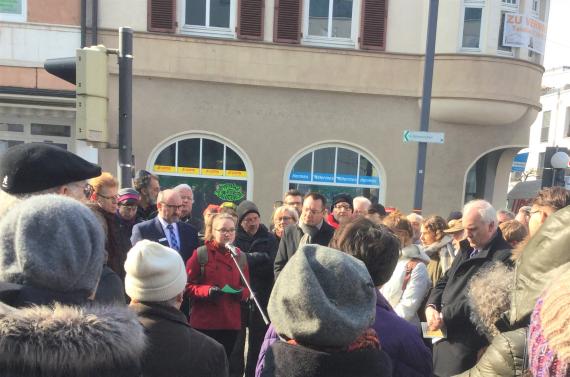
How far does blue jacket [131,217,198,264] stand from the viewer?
186 inches

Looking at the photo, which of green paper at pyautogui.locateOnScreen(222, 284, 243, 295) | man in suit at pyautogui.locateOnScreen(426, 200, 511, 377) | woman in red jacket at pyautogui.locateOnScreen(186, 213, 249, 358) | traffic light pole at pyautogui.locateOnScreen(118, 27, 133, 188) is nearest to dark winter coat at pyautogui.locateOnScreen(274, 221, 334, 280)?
woman in red jacket at pyautogui.locateOnScreen(186, 213, 249, 358)

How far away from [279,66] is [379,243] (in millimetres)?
9987

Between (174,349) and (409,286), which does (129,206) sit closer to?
→ (409,286)

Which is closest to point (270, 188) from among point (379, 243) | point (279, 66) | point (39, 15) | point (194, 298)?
point (279, 66)

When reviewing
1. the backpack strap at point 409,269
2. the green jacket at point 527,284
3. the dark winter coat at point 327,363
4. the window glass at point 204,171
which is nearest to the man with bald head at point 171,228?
the backpack strap at point 409,269

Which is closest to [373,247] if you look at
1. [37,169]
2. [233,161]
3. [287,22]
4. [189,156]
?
[37,169]

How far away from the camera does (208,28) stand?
11.9 m

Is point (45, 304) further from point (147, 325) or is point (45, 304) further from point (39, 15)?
point (39, 15)

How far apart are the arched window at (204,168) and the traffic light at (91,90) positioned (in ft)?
25.6

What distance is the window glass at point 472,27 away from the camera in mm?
12242

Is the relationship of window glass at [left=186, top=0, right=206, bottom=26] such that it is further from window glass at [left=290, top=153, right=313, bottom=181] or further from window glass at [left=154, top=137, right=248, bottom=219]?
window glass at [left=290, top=153, right=313, bottom=181]

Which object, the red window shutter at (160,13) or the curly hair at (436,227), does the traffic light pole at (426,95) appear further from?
the red window shutter at (160,13)

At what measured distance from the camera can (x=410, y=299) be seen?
3.78 meters

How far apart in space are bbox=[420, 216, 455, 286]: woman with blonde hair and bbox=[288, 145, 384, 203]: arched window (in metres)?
7.07
